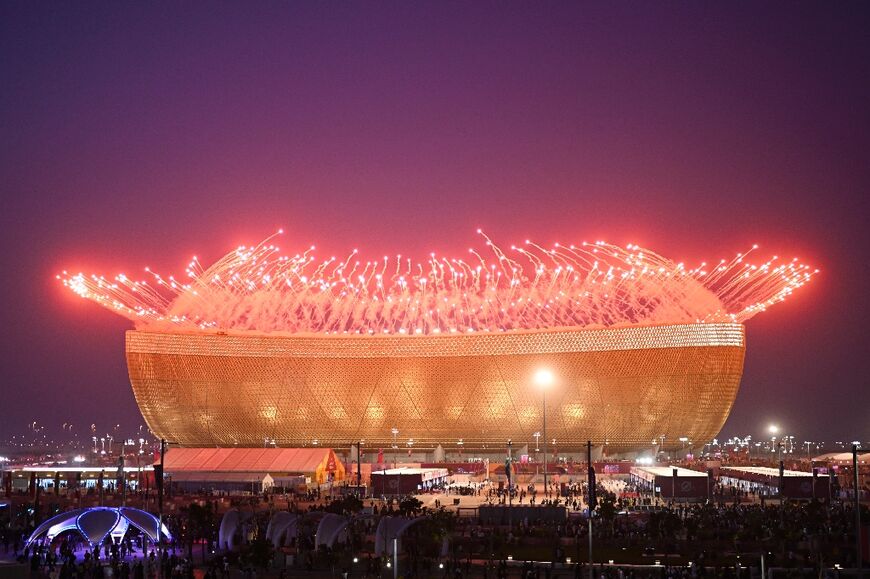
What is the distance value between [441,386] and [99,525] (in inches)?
2036

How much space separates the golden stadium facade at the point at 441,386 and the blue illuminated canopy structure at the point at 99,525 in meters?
49.9

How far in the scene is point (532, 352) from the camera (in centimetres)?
8381

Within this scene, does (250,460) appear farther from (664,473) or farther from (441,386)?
(664,473)

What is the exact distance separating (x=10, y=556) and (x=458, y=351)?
2068 inches

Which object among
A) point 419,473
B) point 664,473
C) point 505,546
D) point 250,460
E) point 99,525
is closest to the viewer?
point 99,525

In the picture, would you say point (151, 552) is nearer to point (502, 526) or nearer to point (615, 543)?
point (502, 526)

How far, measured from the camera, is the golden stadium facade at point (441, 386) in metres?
82.2

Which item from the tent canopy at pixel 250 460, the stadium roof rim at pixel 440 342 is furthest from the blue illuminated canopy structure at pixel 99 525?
the stadium roof rim at pixel 440 342

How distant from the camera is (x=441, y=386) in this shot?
86188 millimetres

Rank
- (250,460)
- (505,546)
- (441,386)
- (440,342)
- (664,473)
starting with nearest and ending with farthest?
(505,546)
(664,473)
(250,460)
(440,342)
(441,386)

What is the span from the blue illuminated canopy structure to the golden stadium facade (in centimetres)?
4993

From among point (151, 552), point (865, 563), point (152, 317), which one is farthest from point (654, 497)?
point (152, 317)

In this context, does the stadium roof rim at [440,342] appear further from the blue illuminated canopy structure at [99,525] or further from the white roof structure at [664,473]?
the blue illuminated canopy structure at [99,525]

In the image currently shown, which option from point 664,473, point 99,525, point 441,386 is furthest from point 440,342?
point 99,525
